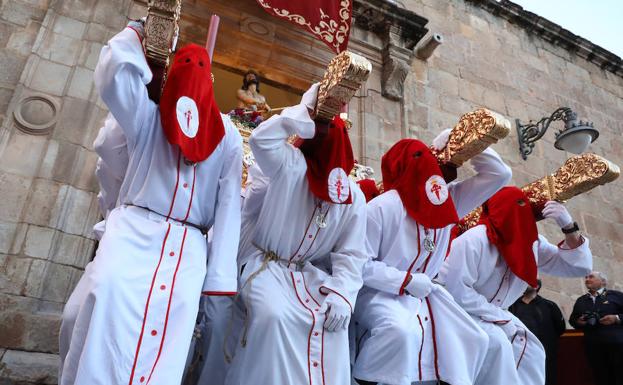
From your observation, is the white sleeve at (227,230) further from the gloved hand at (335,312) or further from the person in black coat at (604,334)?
the person in black coat at (604,334)

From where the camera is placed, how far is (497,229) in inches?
178

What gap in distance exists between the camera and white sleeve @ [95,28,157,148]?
8.80 feet

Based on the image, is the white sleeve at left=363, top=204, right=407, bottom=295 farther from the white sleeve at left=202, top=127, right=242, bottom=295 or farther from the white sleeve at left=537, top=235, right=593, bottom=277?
the white sleeve at left=537, top=235, right=593, bottom=277

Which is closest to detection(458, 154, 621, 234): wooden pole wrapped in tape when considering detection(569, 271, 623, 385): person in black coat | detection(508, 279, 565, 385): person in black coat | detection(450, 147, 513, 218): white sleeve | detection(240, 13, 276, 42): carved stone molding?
detection(450, 147, 513, 218): white sleeve

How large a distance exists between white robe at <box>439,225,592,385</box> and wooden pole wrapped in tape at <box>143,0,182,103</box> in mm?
2759

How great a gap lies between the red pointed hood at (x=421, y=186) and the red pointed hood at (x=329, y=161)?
A: 61 cm

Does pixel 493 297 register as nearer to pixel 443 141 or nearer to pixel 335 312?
pixel 443 141

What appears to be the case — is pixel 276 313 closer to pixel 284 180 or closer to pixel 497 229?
pixel 284 180

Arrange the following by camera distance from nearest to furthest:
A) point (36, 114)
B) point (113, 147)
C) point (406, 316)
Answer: point (113, 147)
point (406, 316)
point (36, 114)

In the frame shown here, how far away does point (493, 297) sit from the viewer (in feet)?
14.6

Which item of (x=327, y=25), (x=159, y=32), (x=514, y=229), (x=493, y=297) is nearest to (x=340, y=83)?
(x=159, y=32)

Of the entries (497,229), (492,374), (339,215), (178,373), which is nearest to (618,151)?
(497,229)

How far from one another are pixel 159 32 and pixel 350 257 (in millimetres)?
1785

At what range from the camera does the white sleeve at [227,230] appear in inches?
112
